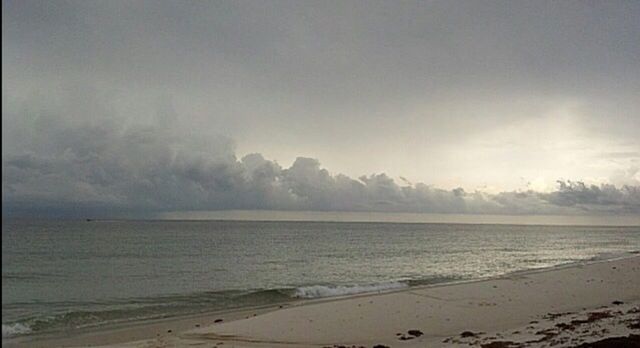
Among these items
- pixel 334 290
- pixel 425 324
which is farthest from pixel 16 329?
pixel 334 290

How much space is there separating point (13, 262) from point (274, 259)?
934 inches

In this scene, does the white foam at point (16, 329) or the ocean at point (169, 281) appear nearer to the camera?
the white foam at point (16, 329)

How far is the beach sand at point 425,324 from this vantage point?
1437 centimetres

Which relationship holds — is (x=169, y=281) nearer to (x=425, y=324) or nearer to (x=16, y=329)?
(x=16, y=329)

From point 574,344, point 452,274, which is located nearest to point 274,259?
point 452,274

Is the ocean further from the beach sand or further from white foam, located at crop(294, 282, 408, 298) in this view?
the beach sand

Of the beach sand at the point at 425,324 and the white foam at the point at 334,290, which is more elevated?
the beach sand at the point at 425,324

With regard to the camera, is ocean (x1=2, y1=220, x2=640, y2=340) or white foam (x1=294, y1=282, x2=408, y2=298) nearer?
ocean (x1=2, y1=220, x2=640, y2=340)

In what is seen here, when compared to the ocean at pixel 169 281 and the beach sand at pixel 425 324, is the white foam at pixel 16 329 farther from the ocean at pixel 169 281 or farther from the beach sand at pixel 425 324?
the beach sand at pixel 425 324

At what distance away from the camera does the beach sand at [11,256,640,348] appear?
14.4 metres

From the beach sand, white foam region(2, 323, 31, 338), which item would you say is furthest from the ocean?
the beach sand

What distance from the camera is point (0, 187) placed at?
209 centimetres

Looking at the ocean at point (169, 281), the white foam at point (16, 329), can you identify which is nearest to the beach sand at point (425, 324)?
the white foam at point (16, 329)

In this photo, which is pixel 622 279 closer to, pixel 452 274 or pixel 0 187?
pixel 452 274
